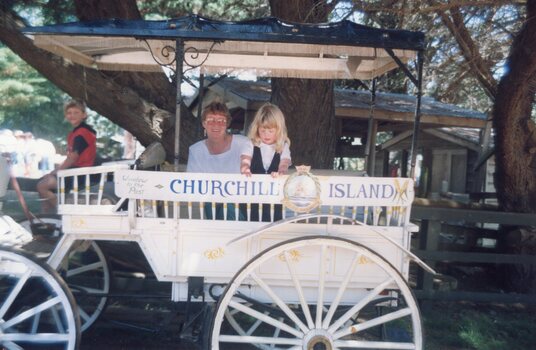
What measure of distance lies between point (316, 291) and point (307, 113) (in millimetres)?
3195

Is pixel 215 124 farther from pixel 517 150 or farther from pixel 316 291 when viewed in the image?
pixel 517 150

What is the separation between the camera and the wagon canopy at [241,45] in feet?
11.8

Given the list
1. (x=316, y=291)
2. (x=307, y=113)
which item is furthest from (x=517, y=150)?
(x=316, y=291)

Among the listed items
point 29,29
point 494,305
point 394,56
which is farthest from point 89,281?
point 494,305

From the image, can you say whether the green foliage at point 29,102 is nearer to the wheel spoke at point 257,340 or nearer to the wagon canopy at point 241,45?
the wagon canopy at point 241,45

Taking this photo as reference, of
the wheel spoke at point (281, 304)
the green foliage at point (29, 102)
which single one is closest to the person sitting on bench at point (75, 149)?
the wheel spoke at point (281, 304)

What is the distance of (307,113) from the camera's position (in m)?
6.35

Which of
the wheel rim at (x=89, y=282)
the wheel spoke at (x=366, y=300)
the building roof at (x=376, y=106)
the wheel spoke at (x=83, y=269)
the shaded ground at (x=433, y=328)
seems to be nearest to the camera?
the wheel spoke at (x=366, y=300)

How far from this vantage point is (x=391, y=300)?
362 cm

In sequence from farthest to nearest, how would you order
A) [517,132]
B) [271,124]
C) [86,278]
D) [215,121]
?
[517,132]
[86,278]
[215,121]
[271,124]

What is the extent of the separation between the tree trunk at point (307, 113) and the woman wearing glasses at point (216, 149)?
1958 millimetres

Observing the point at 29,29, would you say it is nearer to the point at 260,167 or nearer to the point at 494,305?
the point at 260,167

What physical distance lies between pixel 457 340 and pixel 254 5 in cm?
589

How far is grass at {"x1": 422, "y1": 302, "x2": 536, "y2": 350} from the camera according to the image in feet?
15.0
